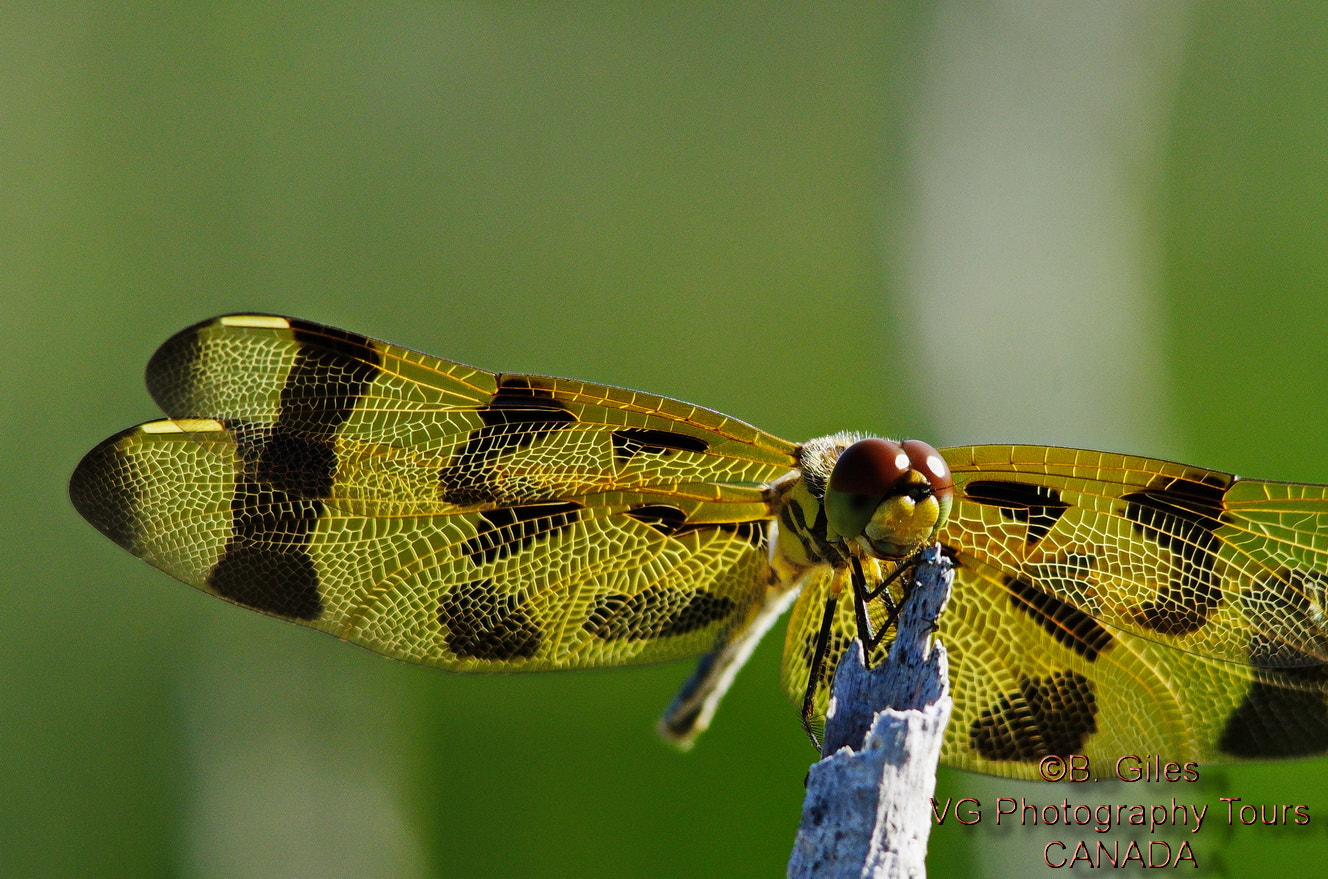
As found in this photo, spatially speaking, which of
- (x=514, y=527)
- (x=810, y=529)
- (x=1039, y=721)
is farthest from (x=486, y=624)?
(x=1039, y=721)

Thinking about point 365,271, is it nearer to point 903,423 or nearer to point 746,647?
point 903,423

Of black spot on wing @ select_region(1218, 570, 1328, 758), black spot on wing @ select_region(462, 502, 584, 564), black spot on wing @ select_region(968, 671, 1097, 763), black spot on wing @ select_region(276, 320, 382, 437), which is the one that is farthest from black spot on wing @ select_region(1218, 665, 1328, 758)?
black spot on wing @ select_region(276, 320, 382, 437)

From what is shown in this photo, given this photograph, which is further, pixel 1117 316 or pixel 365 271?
pixel 365 271

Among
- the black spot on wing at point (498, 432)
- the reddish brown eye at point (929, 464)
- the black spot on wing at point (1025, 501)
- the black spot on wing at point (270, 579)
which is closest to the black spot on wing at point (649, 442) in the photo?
the black spot on wing at point (498, 432)

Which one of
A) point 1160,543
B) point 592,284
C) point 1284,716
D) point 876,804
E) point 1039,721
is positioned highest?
point 592,284

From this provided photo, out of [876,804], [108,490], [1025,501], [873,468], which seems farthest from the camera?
[1025,501]

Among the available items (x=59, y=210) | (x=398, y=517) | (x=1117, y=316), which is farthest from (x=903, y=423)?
(x=59, y=210)

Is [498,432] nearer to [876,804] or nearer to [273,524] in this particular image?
[273,524]
